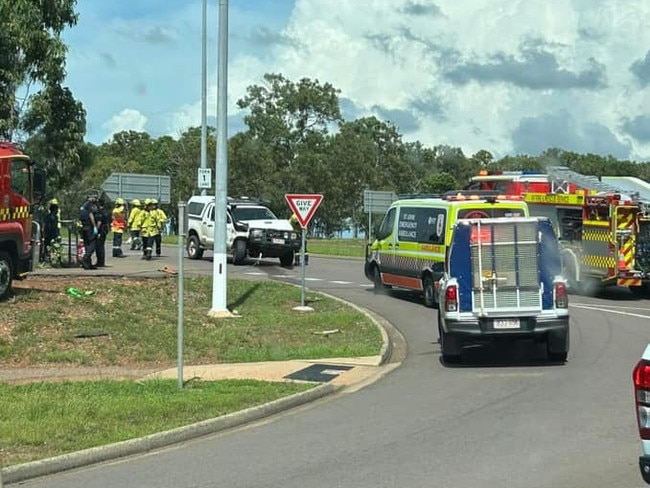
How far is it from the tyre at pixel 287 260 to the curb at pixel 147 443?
19.7m

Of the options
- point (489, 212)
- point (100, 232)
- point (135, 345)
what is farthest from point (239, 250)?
point (135, 345)

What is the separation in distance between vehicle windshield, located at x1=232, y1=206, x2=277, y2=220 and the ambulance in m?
8.06

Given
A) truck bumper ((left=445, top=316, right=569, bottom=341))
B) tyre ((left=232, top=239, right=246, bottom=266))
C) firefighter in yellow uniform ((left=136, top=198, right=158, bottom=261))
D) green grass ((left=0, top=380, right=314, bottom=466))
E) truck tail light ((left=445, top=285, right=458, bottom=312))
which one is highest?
firefighter in yellow uniform ((left=136, top=198, right=158, bottom=261))

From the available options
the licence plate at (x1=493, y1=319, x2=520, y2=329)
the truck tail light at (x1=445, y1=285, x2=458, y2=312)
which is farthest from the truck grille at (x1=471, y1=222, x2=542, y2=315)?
the truck tail light at (x1=445, y1=285, x2=458, y2=312)

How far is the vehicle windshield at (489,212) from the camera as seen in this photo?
722 inches

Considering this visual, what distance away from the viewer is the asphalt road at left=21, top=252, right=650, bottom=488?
7.00m

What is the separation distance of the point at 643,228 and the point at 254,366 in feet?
43.8

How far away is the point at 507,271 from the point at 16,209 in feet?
31.1

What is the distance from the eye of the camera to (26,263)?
16.8 m

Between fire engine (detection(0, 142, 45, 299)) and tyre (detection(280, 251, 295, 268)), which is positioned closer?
fire engine (detection(0, 142, 45, 299))

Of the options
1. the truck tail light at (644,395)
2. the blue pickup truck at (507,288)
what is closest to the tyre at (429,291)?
the blue pickup truck at (507,288)

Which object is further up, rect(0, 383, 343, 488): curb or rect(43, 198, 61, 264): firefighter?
rect(43, 198, 61, 264): firefighter

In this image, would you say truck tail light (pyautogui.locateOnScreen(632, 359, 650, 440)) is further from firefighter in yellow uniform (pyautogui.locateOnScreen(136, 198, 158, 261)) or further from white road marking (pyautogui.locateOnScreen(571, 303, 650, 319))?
firefighter in yellow uniform (pyautogui.locateOnScreen(136, 198, 158, 261))

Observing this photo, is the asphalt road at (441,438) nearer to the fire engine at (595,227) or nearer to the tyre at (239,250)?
the fire engine at (595,227)
